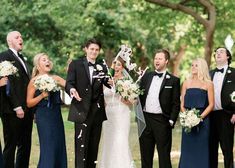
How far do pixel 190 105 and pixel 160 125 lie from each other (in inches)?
22.5

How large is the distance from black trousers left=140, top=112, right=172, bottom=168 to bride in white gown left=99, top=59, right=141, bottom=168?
Answer: 36cm

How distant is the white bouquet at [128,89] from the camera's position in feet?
29.4

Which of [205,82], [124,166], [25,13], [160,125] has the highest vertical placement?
[25,13]

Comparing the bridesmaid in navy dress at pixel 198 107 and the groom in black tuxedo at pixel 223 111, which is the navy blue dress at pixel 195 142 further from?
the groom in black tuxedo at pixel 223 111

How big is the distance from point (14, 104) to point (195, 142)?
275 cm

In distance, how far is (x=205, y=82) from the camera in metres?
9.24

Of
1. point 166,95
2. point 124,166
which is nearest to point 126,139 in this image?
point 124,166

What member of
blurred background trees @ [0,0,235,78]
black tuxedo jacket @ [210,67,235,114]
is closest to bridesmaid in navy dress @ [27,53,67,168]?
black tuxedo jacket @ [210,67,235,114]

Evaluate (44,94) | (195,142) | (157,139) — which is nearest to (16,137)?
(44,94)

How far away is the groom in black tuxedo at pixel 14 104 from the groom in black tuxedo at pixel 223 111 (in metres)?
2.81

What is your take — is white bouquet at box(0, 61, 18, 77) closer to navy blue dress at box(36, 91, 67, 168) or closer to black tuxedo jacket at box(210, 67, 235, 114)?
navy blue dress at box(36, 91, 67, 168)

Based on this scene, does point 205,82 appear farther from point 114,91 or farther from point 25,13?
point 25,13

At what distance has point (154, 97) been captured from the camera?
9.17m

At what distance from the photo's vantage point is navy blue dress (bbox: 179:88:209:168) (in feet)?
30.5
